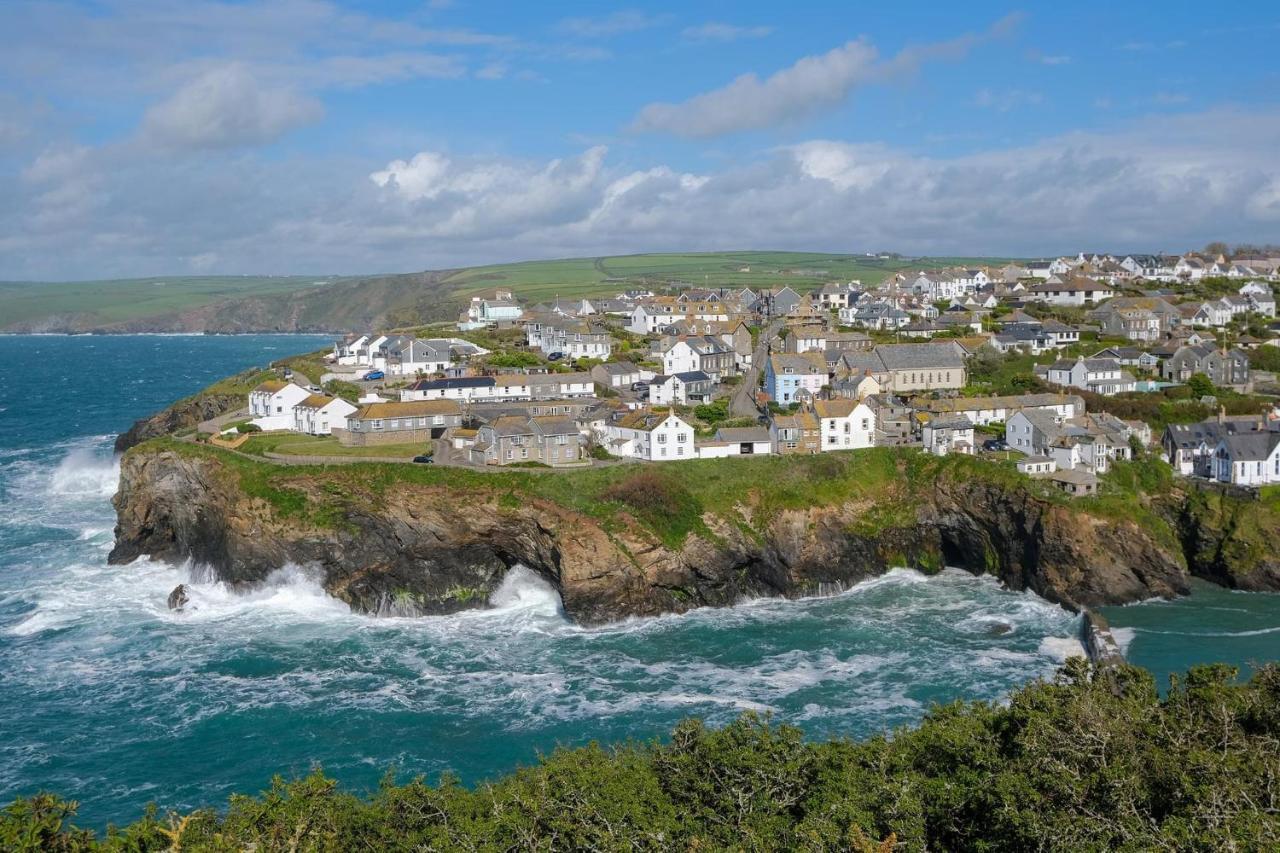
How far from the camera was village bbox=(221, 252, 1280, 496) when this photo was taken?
66.5 meters

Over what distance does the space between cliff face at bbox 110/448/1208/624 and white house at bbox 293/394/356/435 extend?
14639 mm

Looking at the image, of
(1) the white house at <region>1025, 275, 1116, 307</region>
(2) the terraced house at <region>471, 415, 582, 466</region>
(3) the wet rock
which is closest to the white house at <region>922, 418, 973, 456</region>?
(2) the terraced house at <region>471, 415, 582, 466</region>

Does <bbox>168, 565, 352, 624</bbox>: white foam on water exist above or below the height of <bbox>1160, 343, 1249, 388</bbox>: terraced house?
below

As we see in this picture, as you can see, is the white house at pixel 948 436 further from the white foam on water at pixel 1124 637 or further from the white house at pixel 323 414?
the white house at pixel 323 414

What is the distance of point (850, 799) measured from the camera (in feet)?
89.2

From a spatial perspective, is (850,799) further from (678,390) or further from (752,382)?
(752,382)

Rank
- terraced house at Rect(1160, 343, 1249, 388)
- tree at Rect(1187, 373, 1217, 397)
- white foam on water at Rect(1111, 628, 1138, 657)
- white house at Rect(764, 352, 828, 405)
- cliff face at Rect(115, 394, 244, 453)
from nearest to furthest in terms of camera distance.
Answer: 1. white foam on water at Rect(1111, 628, 1138, 657)
2. tree at Rect(1187, 373, 1217, 397)
3. white house at Rect(764, 352, 828, 405)
4. terraced house at Rect(1160, 343, 1249, 388)
5. cliff face at Rect(115, 394, 244, 453)

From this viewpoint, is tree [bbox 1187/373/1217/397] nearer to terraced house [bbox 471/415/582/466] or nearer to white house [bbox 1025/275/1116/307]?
white house [bbox 1025/275/1116/307]

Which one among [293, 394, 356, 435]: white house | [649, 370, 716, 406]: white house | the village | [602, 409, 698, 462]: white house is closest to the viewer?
[602, 409, 698, 462]: white house

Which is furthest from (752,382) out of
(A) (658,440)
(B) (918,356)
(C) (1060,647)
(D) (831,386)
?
(C) (1060,647)

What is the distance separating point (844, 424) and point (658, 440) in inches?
508

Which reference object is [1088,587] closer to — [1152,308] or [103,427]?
[1152,308]

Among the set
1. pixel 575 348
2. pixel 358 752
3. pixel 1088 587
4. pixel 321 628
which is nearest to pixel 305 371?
pixel 575 348

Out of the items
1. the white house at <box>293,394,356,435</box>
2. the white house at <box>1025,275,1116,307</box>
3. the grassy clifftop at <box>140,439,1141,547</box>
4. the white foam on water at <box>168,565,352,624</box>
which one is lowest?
the white foam on water at <box>168,565,352,624</box>
